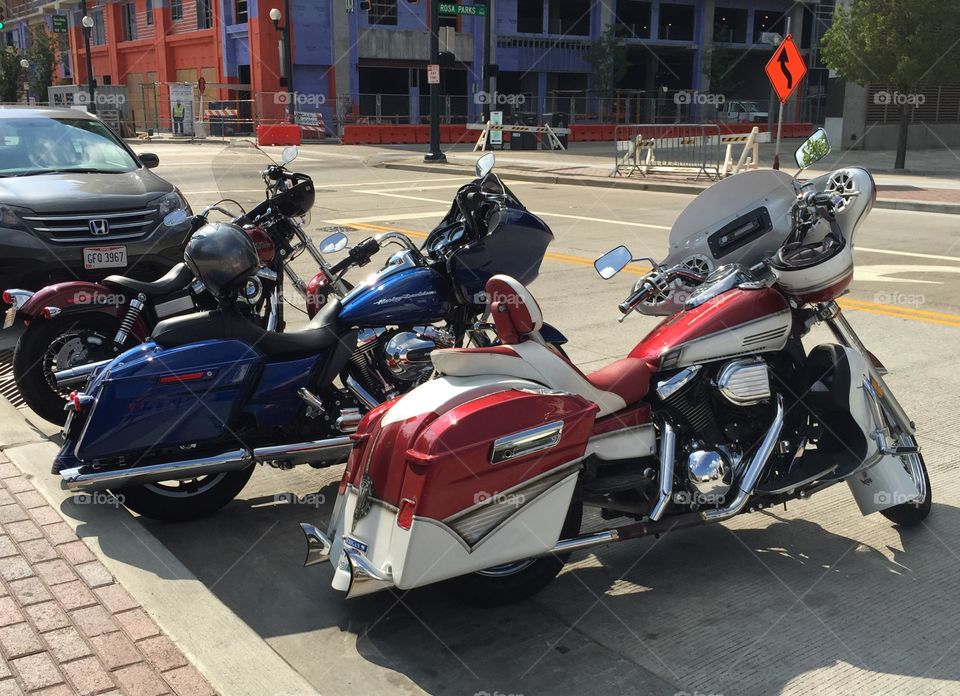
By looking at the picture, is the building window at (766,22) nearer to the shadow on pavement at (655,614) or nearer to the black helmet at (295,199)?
the black helmet at (295,199)

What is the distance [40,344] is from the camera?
551cm

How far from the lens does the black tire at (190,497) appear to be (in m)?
4.45

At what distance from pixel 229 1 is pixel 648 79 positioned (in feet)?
77.6

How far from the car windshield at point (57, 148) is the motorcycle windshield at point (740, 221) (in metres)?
6.76

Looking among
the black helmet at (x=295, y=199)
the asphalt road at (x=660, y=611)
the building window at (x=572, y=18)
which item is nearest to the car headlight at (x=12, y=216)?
the black helmet at (x=295, y=199)

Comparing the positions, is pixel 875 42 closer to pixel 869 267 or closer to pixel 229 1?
pixel 869 267

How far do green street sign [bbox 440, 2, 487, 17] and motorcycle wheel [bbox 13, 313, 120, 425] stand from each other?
24.1 meters

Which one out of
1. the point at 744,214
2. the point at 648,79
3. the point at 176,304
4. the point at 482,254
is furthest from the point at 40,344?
the point at 648,79

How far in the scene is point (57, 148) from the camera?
9.30m

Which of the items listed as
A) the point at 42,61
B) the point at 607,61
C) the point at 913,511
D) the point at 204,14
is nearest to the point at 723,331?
the point at 913,511

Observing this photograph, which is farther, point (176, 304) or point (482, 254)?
point (176, 304)

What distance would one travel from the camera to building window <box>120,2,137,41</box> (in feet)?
175

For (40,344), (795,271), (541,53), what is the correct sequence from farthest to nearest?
(541,53) → (40,344) → (795,271)

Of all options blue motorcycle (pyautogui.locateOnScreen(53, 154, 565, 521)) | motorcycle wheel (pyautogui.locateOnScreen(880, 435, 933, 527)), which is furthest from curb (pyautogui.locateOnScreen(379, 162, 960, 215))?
blue motorcycle (pyautogui.locateOnScreen(53, 154, 565, 521))
